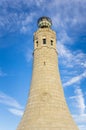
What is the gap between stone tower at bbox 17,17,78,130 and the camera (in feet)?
95.3

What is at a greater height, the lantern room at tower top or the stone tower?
the lantern room at tower top

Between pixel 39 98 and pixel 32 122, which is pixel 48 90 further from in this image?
pixel 32 122

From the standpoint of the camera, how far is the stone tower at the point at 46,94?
29.1 m

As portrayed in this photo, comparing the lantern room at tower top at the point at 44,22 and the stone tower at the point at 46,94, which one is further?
the lantern room at tower top at the point at 44,22

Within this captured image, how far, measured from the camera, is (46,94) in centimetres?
3092

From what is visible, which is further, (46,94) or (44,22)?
(44,22)

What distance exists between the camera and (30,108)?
30969mm

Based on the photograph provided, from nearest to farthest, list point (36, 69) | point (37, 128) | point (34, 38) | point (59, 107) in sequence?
point (37, 128) < point (59, 107) < point (36, 69) < point (34, 38)

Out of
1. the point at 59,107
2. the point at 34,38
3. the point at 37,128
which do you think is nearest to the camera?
the point at 37,128

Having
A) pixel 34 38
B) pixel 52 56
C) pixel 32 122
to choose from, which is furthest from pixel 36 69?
pixel 32 122

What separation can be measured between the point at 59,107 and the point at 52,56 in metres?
7.78

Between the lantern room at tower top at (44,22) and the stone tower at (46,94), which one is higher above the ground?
the lantern room at tower top at (44,22)

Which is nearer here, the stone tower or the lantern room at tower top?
the stone tower

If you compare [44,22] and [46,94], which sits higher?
[44,22]
